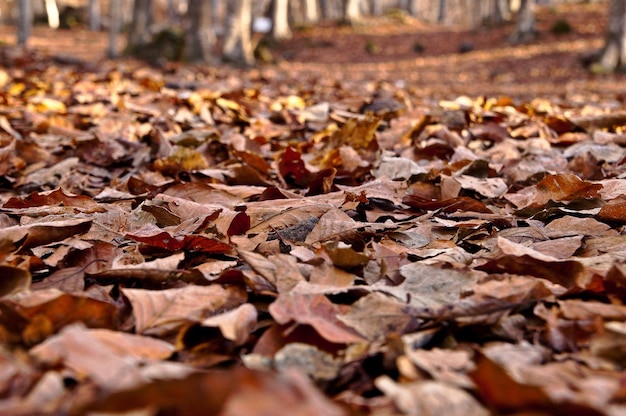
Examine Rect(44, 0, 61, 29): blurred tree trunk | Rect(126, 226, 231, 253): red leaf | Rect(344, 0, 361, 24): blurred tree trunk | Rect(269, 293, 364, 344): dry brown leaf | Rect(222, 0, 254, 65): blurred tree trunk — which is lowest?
Rect(269, 293, 364, 344): dry brown leaf

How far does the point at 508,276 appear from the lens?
4.12ft

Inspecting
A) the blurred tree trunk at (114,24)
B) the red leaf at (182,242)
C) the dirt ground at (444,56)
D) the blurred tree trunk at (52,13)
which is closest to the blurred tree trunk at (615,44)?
the dirt ground at (444,56)

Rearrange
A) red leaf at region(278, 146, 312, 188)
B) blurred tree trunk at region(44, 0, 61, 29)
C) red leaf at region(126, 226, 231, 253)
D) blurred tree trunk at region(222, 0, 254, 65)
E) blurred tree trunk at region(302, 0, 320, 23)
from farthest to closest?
blurred tree trunk at region(44, 0, 61, 29), blurred tree trunk at region(302, 0, 320, 23), blurred tree trunk at region(222, 0, 254, 65), red leaf at region(278, 146, 312, 188), red leaf at region(126, 226, 231, 253)

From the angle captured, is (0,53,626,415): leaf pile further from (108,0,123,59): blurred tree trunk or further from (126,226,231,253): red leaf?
(108,0,123,59): blurred tree trunk

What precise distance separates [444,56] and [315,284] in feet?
59.6

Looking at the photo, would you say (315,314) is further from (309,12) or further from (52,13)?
(52,13)

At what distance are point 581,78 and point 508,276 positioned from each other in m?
11.9

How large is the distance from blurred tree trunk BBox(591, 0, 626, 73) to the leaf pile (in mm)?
10744

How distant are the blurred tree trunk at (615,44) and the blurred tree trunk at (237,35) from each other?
7237 millimetres

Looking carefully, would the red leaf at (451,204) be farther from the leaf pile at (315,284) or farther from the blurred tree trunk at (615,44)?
the blurred tree trunk at (615,44)

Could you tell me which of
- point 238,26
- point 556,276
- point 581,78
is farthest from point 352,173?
point 238,26

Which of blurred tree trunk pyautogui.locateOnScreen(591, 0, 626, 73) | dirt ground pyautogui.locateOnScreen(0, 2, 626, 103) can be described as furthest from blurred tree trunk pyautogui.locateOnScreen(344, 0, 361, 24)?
blurred tree trunk pyautogui.locateOnScreen(591, 0, 626, 73)

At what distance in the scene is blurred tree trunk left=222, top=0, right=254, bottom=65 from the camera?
13.3m

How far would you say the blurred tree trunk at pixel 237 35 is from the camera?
1334 cm
